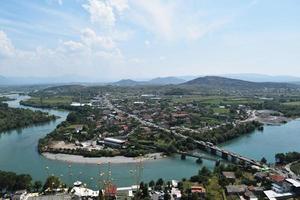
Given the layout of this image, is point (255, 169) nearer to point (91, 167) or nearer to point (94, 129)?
point (91, 167)

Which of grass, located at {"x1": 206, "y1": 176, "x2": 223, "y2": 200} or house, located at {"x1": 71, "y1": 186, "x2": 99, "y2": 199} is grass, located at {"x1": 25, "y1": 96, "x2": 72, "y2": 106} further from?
grass, located at {"x1": 206, "y1": 176, "x2": 223, "y2": 200}

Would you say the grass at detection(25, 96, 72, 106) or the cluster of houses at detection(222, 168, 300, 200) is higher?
the cluster of houses at detection(222, 168, 300, 200)

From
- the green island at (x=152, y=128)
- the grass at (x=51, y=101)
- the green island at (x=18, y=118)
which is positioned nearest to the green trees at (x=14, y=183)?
the green island at (x=152, y=128)

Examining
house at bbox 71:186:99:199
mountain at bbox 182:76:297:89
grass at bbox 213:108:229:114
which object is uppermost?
mountain at bbox 182:76:297:89

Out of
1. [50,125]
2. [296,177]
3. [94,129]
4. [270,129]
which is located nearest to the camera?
[296,177]

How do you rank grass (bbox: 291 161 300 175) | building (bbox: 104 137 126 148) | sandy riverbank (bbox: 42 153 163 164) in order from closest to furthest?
grass (bbox: 291 161 300 175) < sandy riverbank (bbox: 42 153 163 164) < building (bbox: 104 137 126 148)

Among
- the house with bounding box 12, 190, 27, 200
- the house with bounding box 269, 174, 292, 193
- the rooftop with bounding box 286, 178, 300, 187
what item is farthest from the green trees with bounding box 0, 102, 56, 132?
the rooftop with bounding box 286, 178, 300, 187

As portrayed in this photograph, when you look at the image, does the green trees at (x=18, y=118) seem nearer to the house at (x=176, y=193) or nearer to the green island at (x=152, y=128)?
the green island at (x=152, y=128)

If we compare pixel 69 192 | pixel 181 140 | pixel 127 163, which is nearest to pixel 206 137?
pixel 181 140

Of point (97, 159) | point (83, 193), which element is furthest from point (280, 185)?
point (97, 159)
